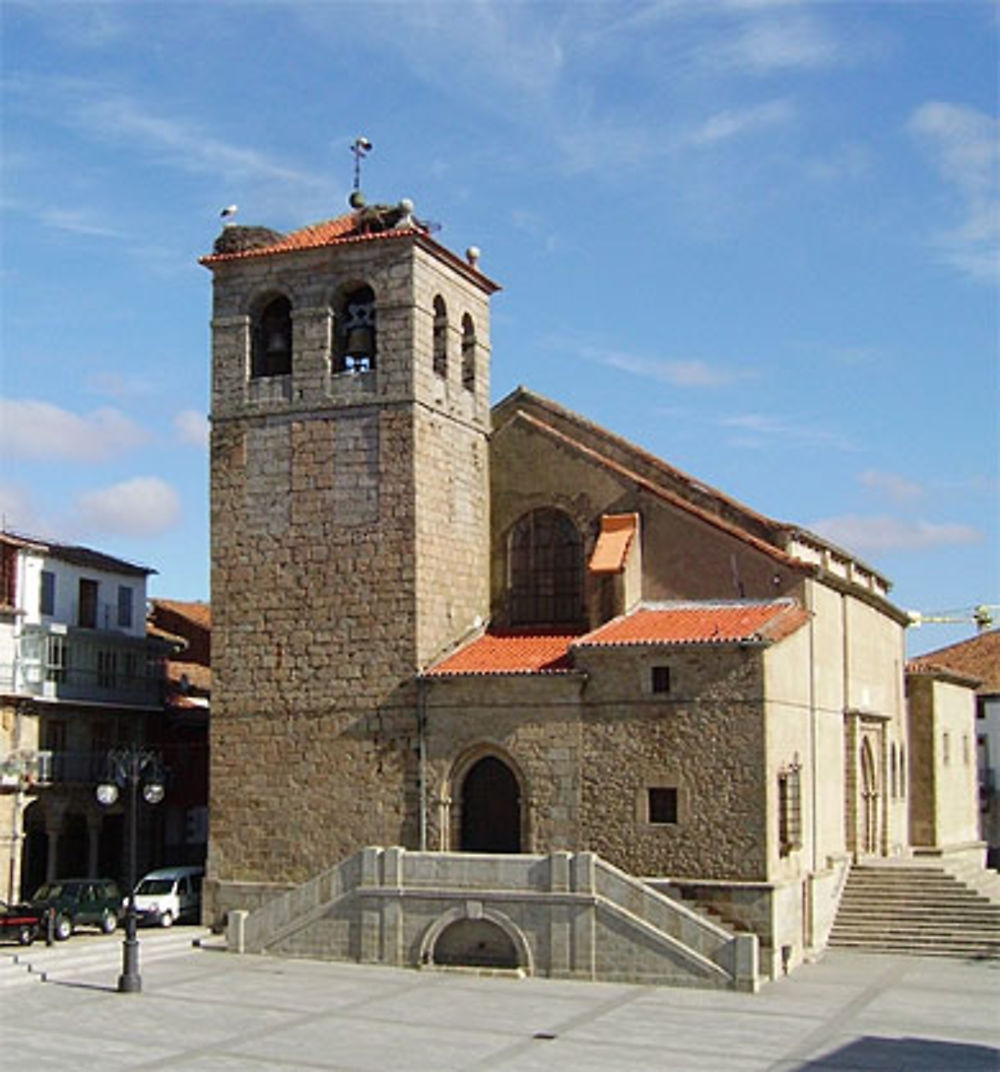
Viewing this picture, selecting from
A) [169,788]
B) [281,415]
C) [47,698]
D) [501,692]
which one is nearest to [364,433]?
[281,415]

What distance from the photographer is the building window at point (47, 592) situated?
4288cm

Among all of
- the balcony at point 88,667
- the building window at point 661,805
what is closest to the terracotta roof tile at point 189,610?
the balcony at point 88,667

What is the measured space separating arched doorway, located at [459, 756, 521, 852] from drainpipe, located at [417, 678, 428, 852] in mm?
828

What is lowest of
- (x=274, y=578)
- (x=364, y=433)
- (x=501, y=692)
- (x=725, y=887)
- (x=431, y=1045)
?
(x=431, y=1045)

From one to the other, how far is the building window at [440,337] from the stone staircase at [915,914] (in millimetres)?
15109

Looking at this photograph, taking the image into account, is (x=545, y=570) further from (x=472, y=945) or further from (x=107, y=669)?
(x=107, y=669)

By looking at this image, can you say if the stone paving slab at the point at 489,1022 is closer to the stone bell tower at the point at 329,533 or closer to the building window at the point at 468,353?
the stone bell tower at the point at 329,533

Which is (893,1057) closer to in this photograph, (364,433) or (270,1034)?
(270,1034)

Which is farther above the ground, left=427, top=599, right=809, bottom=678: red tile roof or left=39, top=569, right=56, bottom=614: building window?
left=39, top=569, right=56, bottom=614: building window

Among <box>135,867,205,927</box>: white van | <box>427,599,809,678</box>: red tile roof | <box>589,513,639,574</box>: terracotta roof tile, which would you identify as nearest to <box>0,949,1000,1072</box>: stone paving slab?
<box>135,867,205,927</box>: white van

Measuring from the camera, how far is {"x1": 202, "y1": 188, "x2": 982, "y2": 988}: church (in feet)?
104

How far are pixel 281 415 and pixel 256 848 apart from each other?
32.4ft

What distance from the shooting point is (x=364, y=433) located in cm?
3562

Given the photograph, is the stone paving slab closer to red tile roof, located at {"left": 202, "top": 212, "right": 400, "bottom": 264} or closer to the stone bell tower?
the stone bell tower
